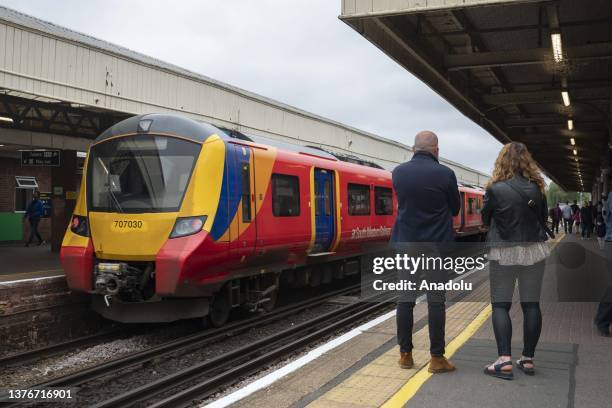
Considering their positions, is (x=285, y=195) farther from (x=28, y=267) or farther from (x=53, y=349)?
(x=28, y=267)

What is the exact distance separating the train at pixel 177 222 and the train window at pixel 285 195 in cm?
3

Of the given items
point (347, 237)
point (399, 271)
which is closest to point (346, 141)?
point (347, 237)

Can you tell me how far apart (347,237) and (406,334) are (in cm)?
631

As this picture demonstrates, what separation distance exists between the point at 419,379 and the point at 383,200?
878 cm

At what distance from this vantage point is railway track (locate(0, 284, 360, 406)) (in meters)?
5.78

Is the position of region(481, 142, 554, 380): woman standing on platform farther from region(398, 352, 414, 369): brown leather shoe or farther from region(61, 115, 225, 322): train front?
region(61, 115, 225, 322): train front

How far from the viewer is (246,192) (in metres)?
7.74

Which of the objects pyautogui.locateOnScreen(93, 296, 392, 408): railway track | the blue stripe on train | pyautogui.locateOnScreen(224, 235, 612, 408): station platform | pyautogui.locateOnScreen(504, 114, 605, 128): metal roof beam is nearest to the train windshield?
the blue stripe on train

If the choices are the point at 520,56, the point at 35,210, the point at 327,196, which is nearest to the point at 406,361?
the point at 327,196

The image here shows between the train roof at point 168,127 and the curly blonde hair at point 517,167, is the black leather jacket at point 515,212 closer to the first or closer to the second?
the curly blonde hair at point 517,167

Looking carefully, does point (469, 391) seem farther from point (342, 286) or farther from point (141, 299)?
point (342, 286)

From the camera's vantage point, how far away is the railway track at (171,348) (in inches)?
228

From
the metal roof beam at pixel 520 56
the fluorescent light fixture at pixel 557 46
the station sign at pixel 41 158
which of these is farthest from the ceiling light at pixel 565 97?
the station sign at pixel 41 158

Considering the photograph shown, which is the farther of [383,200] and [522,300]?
[383,200]
